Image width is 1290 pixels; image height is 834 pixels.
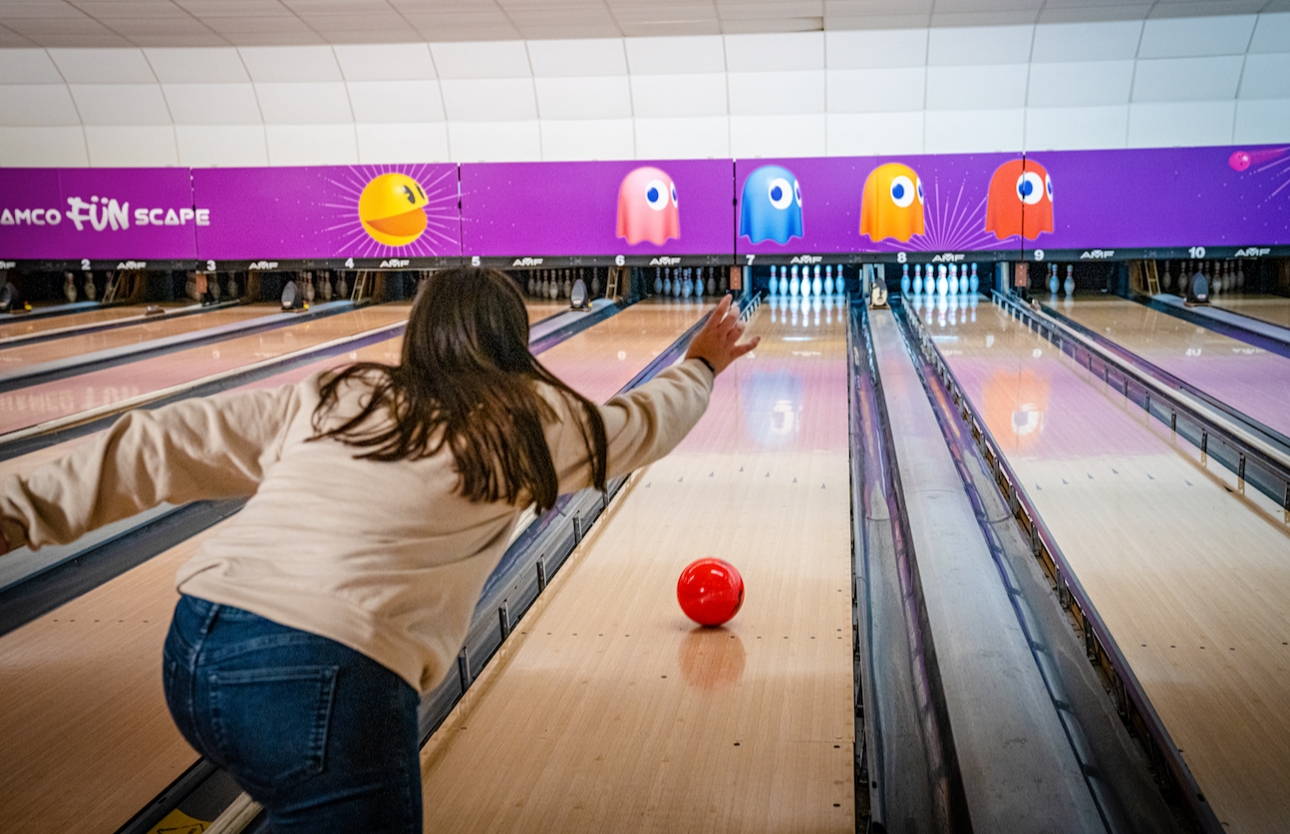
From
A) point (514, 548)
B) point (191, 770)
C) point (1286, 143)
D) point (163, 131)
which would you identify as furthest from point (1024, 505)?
point (163, 131)

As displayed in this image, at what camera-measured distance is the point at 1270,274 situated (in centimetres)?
800

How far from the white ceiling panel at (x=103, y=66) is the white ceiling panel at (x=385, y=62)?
4.99 feet

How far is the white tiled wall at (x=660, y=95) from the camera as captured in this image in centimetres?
780

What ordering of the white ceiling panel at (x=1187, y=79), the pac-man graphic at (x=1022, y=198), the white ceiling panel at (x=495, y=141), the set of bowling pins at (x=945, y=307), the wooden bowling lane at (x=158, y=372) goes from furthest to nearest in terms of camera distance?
the white ceiling panel at (x=495, y=141), the white ceiling panel at (x=1187, y=79), the pac-man graphic at (x=1022, y=198), the set of bowling pins at (x=945, y=307), the wooden bowling lane at (x=158, y=372)

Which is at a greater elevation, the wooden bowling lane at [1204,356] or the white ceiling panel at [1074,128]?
the white ceiling panel at [1074,128]

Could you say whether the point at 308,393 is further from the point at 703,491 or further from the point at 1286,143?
the point at 1286,143

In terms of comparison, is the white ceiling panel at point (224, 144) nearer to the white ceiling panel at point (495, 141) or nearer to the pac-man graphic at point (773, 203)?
the white ceiling panel at point (495, 141)

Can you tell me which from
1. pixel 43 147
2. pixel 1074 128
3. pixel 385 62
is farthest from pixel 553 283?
pixel 43 147

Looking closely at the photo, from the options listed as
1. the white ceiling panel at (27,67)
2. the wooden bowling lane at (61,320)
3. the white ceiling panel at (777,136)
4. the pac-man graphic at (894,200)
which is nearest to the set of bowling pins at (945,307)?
the pac-man graphic at (894,200)

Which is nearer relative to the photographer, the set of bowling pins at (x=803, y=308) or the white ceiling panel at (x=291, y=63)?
the set of bowling pins at (x=803, y=308)

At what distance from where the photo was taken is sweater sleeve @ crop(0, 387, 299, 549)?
1.08 metres

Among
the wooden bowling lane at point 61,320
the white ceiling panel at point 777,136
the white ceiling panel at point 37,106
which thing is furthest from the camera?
the white ceiling panel at point 37,106

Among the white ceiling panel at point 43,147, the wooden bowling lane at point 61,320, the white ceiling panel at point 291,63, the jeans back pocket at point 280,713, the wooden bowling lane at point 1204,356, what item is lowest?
the wooden bowling lane at point 1204,356

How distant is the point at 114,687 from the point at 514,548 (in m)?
1.10
